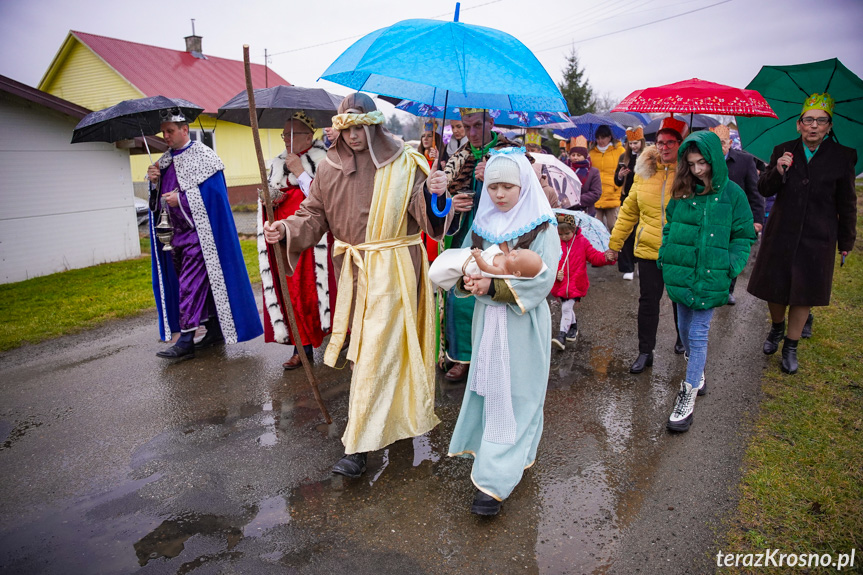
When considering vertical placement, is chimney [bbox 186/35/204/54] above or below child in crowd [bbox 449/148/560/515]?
above

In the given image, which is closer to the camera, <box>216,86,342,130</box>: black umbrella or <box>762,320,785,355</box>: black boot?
<box>216,86,342,130</box>: black umbrella

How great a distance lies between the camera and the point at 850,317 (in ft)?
20.9

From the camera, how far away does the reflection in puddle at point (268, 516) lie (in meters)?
3.04

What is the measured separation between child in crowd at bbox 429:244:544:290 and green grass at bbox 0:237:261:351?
5263 millimetres

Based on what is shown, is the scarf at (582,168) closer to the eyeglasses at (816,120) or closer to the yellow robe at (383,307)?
the eyeglasses at (816,120)

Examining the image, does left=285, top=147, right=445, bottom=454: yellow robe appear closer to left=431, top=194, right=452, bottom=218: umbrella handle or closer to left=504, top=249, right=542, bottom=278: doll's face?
left=431, top=194, right=452, bottom=218: umbrella handle

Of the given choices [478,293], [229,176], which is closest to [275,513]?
[478,293]

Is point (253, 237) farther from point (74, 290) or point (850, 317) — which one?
point (850, 317)

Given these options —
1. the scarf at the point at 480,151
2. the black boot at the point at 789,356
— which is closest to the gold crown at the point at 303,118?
the scarf at the point at 480,151

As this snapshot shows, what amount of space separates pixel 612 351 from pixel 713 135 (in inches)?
97.0

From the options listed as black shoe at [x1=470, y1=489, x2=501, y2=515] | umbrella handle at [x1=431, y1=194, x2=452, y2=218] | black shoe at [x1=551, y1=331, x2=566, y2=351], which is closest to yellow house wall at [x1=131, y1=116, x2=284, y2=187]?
black shoe at [x1=551, y1=331, x2=566, y2=351]

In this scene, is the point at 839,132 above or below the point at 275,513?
above

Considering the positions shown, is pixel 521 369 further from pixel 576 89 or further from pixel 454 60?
pixel 576 89

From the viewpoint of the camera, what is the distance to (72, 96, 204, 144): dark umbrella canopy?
17.1 feet
